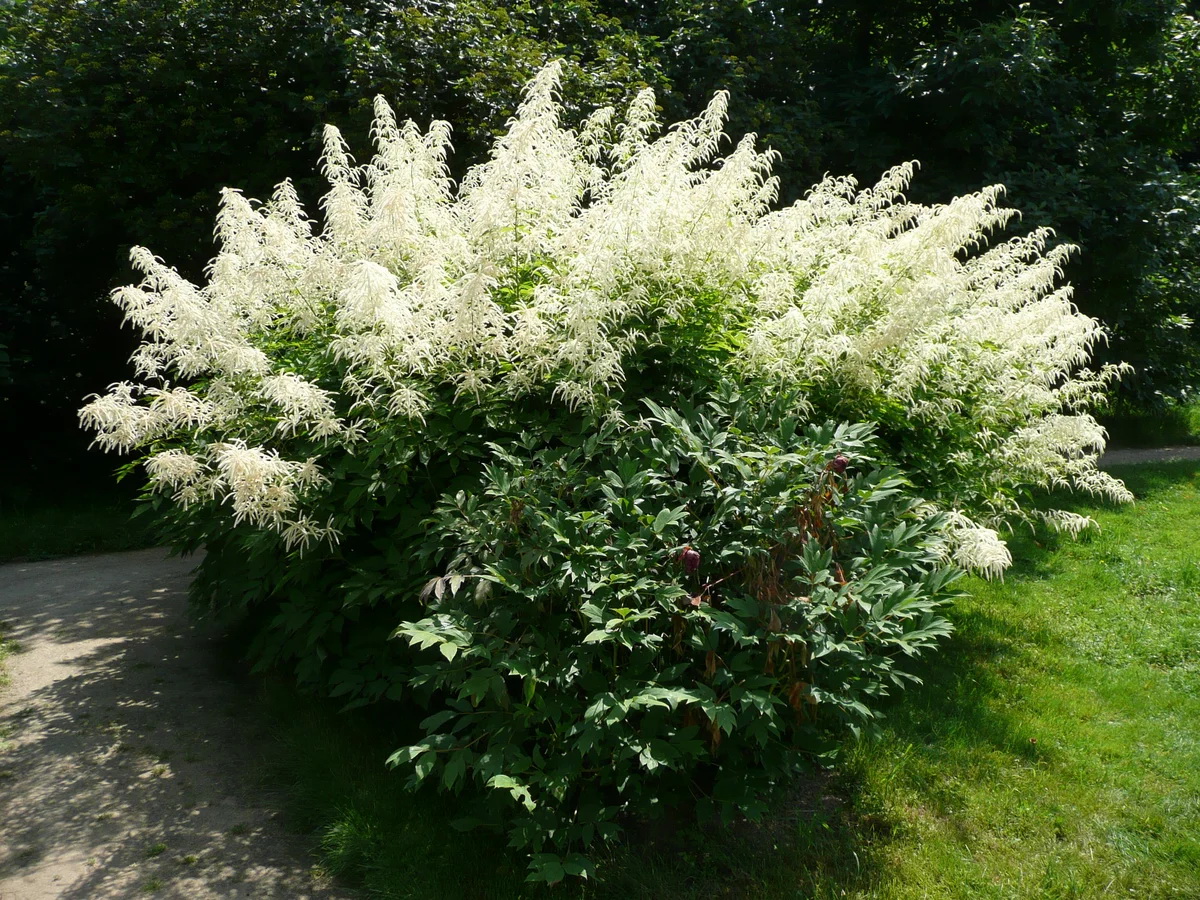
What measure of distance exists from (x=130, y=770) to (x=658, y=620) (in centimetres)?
262

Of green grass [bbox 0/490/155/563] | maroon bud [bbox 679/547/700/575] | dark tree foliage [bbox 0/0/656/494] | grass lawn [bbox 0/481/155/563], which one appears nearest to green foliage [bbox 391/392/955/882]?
maroon bud [bbox 679/547/700/575]

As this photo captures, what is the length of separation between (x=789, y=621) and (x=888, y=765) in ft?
3.95

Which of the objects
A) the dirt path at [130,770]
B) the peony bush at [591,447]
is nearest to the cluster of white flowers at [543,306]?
the peony bush at [591,447]

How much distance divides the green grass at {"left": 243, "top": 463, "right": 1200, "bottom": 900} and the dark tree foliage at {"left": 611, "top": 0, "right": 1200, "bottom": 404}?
19.5ft

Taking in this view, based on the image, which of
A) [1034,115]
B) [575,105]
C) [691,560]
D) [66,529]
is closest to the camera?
[691,560]

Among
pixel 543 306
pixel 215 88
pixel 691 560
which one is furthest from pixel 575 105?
pixel 691 560

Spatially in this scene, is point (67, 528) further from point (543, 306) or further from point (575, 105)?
point (543, 306)

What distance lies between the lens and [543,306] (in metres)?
3.58

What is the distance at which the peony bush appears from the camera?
10.1 ft

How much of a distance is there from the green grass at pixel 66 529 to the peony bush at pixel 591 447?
3.79m

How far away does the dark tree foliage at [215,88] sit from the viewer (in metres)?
7.41

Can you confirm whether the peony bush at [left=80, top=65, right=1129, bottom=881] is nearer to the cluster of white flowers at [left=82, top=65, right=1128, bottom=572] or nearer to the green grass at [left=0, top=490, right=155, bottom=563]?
the cluster of white flowers at [left=82, top=65, right=1128, bottom=572]

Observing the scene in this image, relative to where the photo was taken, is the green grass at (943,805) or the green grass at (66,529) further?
the green grass at (66,529)

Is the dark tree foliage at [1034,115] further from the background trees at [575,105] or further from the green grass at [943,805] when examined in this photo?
the green grass at [943,805]
